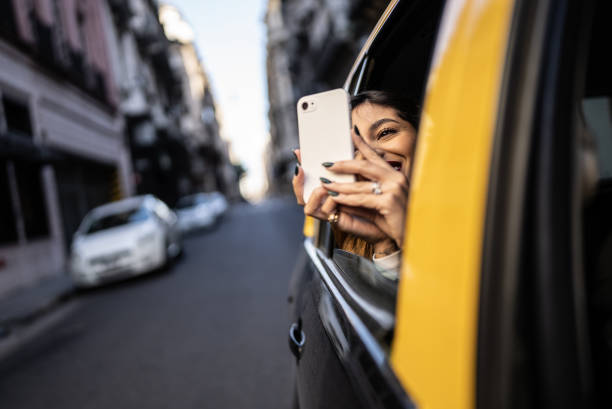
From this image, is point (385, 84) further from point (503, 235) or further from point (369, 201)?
point (503, 235)

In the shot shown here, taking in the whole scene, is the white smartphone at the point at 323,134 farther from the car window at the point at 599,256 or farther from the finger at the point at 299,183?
the car window at the point at 599,256

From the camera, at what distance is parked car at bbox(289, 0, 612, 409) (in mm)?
511

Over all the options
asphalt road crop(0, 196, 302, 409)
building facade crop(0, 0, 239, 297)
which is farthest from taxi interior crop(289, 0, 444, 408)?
building facade crop(0, 0, 239, 297)

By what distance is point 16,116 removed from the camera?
1010 centimetres

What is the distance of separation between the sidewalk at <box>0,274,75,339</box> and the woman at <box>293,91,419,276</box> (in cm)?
569

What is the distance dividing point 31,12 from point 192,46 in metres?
43.2

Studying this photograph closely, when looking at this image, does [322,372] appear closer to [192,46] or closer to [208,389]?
[208,389]

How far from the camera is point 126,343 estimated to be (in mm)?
4258

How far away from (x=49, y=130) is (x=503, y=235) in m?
13.1

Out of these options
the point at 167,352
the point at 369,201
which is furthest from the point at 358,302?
the point at 167,352

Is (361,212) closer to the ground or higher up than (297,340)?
higher up

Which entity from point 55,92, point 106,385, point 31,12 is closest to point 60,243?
point 55,92

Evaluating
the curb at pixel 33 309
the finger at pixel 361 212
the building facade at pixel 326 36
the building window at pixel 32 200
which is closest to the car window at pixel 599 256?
the finger at pixel 361 212

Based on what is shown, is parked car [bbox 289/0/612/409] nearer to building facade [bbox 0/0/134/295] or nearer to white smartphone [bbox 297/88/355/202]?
white smartphone [bbox 297/88/355/202]
